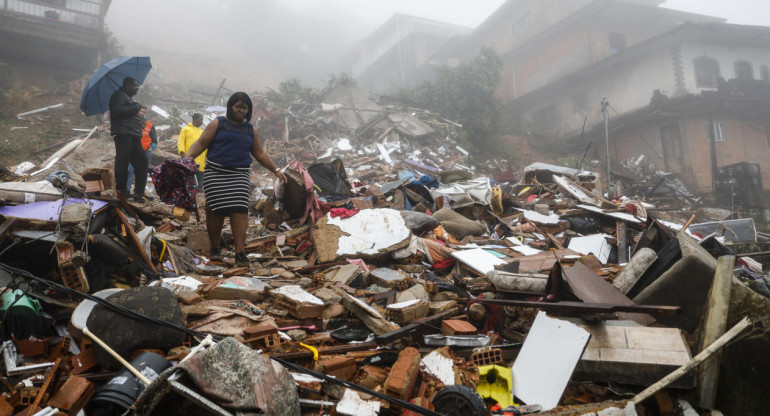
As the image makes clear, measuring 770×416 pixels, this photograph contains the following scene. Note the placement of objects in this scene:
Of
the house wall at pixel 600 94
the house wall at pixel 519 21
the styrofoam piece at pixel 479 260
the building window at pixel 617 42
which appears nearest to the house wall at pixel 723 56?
the house wall at pixel 600 94

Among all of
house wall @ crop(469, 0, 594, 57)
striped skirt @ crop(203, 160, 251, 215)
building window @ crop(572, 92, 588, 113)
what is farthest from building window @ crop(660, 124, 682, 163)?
striped skirt @ crop(203, 160, 251, 215)

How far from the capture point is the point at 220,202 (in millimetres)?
3789

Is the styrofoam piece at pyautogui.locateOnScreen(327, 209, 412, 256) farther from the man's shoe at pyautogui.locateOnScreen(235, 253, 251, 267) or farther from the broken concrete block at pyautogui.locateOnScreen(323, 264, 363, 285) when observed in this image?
the man's shoe at pyautogui.locateOnScreen(235, 253, 251, 267)

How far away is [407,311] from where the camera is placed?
2934mm

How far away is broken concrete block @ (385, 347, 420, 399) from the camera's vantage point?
214 centimetres

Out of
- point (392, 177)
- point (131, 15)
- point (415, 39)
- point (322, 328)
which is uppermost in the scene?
point (131, 15)

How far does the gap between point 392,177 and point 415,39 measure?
23.5 meters

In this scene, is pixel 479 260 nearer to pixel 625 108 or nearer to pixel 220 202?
pixel 220 202

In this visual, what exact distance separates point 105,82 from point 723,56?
23.2 m

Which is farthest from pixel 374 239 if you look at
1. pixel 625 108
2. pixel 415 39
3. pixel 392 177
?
pixel 415 39

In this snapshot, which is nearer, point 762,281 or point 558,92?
point 762,281

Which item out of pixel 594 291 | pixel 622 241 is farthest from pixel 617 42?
pixel 594 291

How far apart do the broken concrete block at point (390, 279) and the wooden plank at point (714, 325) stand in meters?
2.17

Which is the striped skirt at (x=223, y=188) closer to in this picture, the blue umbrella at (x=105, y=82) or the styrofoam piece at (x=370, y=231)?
the styrofoam piece at (x=370, y=231)
